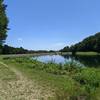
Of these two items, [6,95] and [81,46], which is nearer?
[6,95]

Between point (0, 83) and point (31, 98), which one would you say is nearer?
point (31, 98)

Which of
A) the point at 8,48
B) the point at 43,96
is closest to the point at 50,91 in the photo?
the point at 43,96

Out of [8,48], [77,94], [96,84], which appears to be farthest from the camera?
[8,48]

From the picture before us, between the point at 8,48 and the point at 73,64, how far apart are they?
67781mm

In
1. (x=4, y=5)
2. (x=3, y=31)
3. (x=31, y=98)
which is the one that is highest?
(x=4, y=5)

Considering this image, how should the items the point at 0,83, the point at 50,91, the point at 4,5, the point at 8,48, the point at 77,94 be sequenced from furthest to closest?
1. the point at 8,48
2. the point at 4,5
3. the point at 0,83
4. the point at 50,91
5. the point at 77,94

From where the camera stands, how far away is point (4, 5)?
135 ft

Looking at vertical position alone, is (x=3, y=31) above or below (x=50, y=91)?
above

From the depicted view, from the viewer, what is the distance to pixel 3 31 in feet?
145

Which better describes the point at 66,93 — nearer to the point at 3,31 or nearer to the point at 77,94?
the point at 77,94

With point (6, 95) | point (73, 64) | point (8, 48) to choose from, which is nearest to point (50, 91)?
point (6, 95)

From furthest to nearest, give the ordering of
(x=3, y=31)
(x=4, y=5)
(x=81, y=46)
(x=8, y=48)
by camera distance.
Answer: (x=81, y=46) < (x=8, y=48) < (x=3, y=31) < (x=4, y=5)

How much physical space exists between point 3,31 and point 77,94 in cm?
3484

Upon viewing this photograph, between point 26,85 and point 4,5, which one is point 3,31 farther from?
point 26,85
